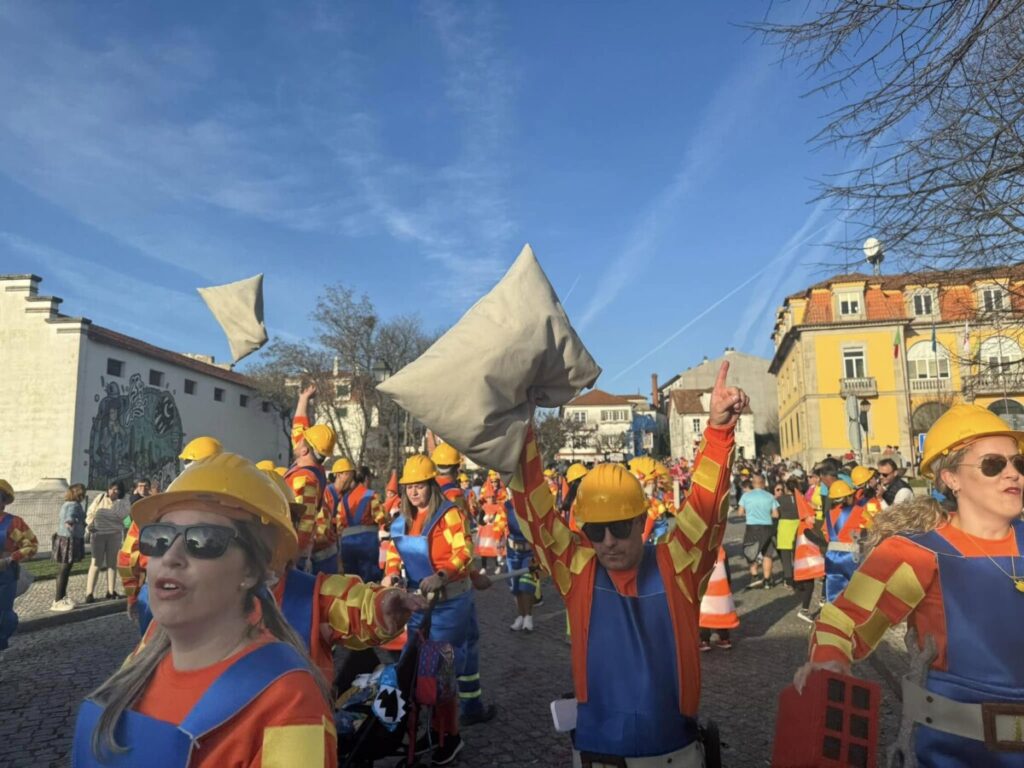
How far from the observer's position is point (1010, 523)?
2.57m

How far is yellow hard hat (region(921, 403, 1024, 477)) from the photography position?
2.60 m

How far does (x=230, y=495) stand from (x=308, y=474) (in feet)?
14.1

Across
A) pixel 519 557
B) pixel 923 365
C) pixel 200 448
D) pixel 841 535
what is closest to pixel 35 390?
pixel 519 557

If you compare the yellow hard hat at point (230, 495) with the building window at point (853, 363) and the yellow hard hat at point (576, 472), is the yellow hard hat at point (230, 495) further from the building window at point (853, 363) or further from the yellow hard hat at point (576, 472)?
the building window at point (853, 363)

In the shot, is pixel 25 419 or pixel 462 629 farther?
pixel 25 419

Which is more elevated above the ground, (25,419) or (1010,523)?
(25,419)

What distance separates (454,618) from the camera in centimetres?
511

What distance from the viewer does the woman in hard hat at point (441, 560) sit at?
5055 millimetres

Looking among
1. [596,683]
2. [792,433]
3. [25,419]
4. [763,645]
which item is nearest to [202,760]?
[596,683]

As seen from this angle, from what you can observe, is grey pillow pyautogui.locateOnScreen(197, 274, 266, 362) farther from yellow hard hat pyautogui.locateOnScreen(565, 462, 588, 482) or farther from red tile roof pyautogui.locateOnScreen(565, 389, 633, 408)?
red tile roof pyautogui.locateOnScreen(565, 389, 633, 408)

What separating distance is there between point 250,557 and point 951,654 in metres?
2.35

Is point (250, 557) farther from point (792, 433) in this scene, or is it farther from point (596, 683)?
point (792, 433)

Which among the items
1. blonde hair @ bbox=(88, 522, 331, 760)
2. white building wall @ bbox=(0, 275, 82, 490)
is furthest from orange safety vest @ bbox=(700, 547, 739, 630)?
white building wall @ bbox=(0, 275, 82, 490)

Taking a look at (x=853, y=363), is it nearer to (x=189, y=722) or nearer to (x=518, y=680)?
(x=518, y=680)
